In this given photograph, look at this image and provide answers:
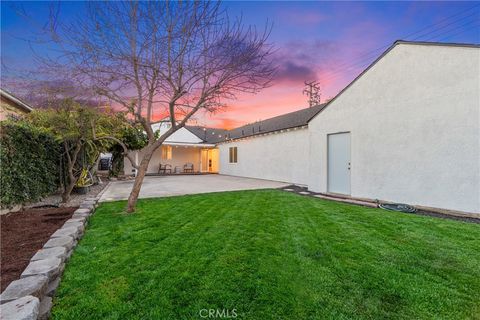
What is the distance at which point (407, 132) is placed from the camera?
7.11m

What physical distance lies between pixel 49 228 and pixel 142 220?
5.53 ft

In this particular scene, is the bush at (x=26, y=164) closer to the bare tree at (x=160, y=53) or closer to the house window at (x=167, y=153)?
the bare tree at (x=160, y=53)

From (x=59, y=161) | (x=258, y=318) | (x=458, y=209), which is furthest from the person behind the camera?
(x=59, y=161)

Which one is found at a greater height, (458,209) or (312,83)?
(312,83)

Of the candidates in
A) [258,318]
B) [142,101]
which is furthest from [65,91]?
[258,318]

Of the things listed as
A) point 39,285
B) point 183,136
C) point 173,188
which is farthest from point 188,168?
point 39,285

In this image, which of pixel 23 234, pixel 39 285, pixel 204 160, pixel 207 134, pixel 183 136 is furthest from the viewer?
pixel 207 134

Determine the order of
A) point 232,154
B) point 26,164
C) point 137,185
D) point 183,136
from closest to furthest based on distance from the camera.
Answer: point 26,164 → point 137,185 → point 232,154 → point 183,136

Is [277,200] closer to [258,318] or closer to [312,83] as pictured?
[258,318]

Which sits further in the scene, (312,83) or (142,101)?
(312,83)

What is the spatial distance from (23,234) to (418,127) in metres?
9.68

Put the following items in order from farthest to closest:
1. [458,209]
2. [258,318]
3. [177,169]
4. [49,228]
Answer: [177,169], [458,209], [49,228], [258,318]

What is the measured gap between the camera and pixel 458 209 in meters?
6.04

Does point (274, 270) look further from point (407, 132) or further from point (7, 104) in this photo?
point (7, 104)
